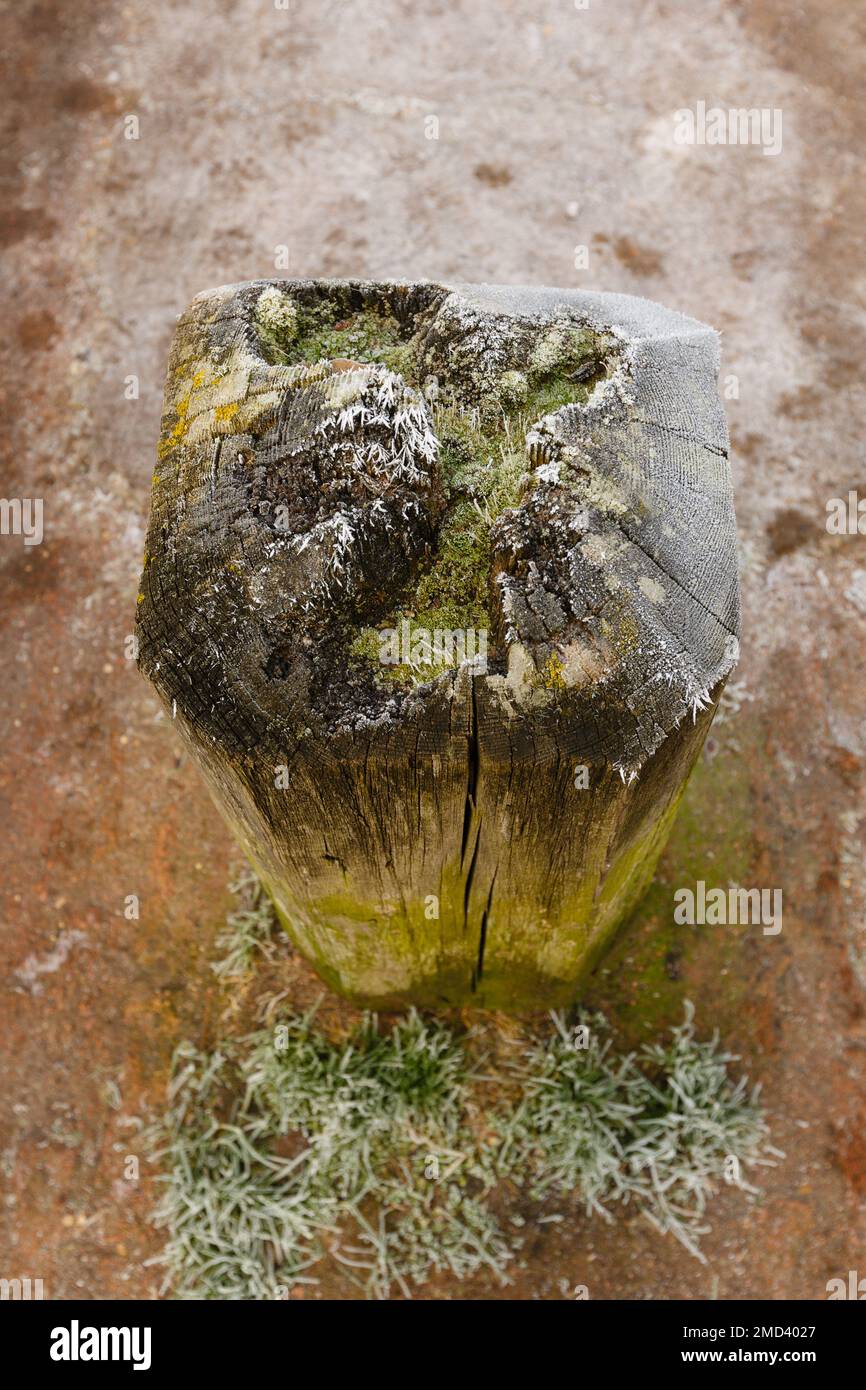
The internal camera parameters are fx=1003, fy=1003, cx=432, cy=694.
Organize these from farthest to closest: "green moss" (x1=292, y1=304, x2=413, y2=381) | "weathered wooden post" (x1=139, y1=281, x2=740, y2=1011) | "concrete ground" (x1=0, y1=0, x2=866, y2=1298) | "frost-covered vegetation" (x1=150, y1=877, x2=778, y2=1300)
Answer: "concrete ground" (x1=0, y1=0, x2=866, y2=1298), "frost-covered vegetation" (x1=150, y1=877, x2=778, y2=1300), "green moss" (x1=292, y1=304, x2=413, y2=381), "weathered wooden post" (x1=139, y1=281, x2=740, y2=1011)

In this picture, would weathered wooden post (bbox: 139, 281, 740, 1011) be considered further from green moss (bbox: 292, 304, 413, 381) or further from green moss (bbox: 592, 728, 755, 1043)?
green moss (bbox: 592, 728, 755, 1043)

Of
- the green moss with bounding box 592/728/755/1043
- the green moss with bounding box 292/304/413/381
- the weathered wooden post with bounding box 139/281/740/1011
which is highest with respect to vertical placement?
the green moss with bounding box 292/304/413/381

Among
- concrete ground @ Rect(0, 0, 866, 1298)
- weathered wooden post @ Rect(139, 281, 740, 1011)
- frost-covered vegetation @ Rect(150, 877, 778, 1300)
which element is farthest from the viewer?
concrete ground @ Rect(0, 0, 866, 1298)

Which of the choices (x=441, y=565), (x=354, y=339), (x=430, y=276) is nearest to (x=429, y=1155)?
(x=441, y=565)

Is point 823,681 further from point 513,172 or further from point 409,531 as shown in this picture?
point 513,172

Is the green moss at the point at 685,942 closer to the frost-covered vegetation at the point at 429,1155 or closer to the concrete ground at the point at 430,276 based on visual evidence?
the concrete ground at the point at 430,276

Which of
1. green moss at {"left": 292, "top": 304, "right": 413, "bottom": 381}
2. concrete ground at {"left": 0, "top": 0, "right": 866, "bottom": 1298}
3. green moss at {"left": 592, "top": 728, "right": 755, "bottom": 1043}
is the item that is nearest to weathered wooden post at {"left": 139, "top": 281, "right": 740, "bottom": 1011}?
green moss at {"left": 292, "top": 304, "right": 413, "bottom": 381}

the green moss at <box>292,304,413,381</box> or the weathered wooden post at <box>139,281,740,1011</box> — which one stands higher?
the green moss at <box>292,304,413,381</box>

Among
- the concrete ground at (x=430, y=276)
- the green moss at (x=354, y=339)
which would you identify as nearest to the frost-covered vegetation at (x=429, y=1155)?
the concrete ground at (x=430, y=276)
